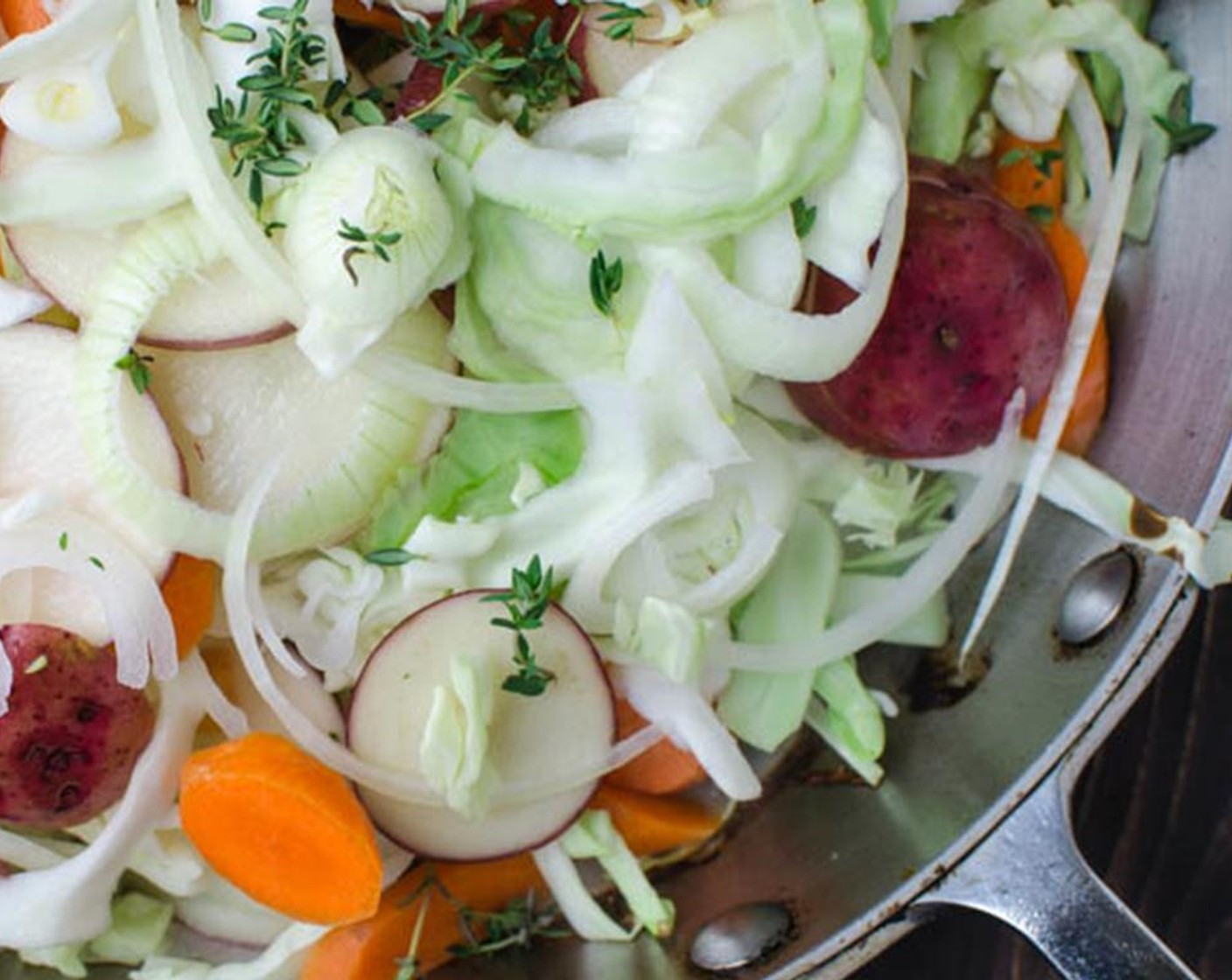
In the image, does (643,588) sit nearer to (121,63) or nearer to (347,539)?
(347,539)

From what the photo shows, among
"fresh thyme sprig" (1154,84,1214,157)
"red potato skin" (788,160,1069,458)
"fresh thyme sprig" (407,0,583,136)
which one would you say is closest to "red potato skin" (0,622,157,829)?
"fresh thyme sprig" (407,0,583,136)

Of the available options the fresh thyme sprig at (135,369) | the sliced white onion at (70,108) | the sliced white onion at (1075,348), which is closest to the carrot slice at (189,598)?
the fresh thyme sprig at (135,369)

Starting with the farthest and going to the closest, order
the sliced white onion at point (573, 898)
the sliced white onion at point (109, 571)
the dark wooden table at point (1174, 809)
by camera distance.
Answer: the dark wooden table at point (1174, 809)
the sliced white onion at point (573, 898)
the sliced white onion at point (109, 571)

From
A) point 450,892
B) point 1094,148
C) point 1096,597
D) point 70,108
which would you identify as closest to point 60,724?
point 450,892

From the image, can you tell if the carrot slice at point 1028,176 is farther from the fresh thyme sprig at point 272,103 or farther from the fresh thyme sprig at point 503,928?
the fresh thyme sprig at point 503,928

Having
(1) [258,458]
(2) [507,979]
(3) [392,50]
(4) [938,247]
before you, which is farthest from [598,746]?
(3) [392,50]

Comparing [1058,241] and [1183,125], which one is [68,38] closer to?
[1058,241]
